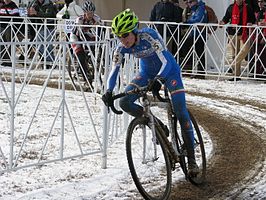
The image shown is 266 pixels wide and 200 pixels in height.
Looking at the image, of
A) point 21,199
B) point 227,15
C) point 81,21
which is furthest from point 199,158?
point 227,15

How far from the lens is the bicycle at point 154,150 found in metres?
5.97

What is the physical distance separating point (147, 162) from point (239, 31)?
820cm

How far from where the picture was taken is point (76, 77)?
9008mm

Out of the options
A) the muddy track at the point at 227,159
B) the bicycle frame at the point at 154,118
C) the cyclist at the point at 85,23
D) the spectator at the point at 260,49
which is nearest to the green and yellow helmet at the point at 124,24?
the bicycle frame at the point at 154,118

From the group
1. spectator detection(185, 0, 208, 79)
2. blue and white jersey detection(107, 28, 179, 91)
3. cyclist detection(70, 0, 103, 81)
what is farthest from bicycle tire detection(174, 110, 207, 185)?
spectator detection(185, 0, 208, 79)

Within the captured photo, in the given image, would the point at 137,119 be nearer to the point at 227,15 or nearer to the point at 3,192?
the point at 3,192

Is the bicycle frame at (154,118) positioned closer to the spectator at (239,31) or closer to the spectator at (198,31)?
the spectator at (239,31)

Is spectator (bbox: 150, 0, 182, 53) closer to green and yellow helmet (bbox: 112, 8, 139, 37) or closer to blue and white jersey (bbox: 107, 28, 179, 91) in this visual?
blue and white jersey (bbox: 107, 28, 179, 91)

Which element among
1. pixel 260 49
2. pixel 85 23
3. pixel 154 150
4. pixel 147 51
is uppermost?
pixel 147 51

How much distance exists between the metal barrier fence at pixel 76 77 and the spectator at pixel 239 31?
9cm

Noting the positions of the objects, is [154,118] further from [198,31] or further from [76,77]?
[198,31]

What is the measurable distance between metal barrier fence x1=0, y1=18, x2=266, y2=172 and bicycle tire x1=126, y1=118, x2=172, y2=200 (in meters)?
0.68

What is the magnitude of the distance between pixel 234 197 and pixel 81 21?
6.76 metres

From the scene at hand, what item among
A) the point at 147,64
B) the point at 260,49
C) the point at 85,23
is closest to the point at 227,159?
the point at 147,64
